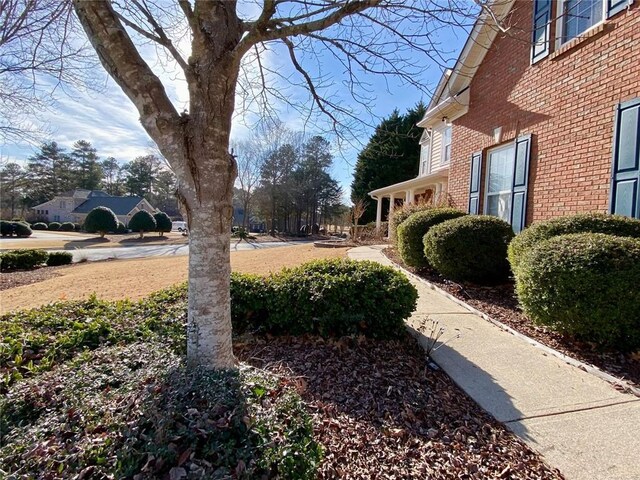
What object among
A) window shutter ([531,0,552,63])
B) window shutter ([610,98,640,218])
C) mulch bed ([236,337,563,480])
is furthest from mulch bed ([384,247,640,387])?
window shutter ([531,0,552,63])

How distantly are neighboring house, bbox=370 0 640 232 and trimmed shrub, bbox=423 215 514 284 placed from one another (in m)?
1.01

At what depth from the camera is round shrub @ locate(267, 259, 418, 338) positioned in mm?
3646

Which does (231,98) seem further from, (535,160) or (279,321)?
(535,160)

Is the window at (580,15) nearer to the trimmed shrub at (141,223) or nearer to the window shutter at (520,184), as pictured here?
the window shutter at (520,184)

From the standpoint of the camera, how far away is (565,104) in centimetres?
552

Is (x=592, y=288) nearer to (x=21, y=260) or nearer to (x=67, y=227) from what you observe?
(x=21, y=260)

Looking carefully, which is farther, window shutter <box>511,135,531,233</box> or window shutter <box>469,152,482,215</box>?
window shutter <box>469,152,482,215</box>

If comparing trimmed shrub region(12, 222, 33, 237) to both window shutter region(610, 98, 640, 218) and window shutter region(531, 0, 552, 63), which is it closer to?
window shutter region(531, 0, 552, 63)

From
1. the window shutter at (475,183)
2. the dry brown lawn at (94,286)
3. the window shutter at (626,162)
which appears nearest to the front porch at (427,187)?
the window shutter at (475,183)

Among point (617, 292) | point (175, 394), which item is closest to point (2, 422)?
point (175, 394)

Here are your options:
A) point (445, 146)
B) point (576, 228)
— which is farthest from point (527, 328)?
point (445, 146)

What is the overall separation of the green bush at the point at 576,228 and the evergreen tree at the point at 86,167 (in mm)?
65120

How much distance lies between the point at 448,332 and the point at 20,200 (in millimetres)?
66432

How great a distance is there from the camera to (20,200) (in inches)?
1948
